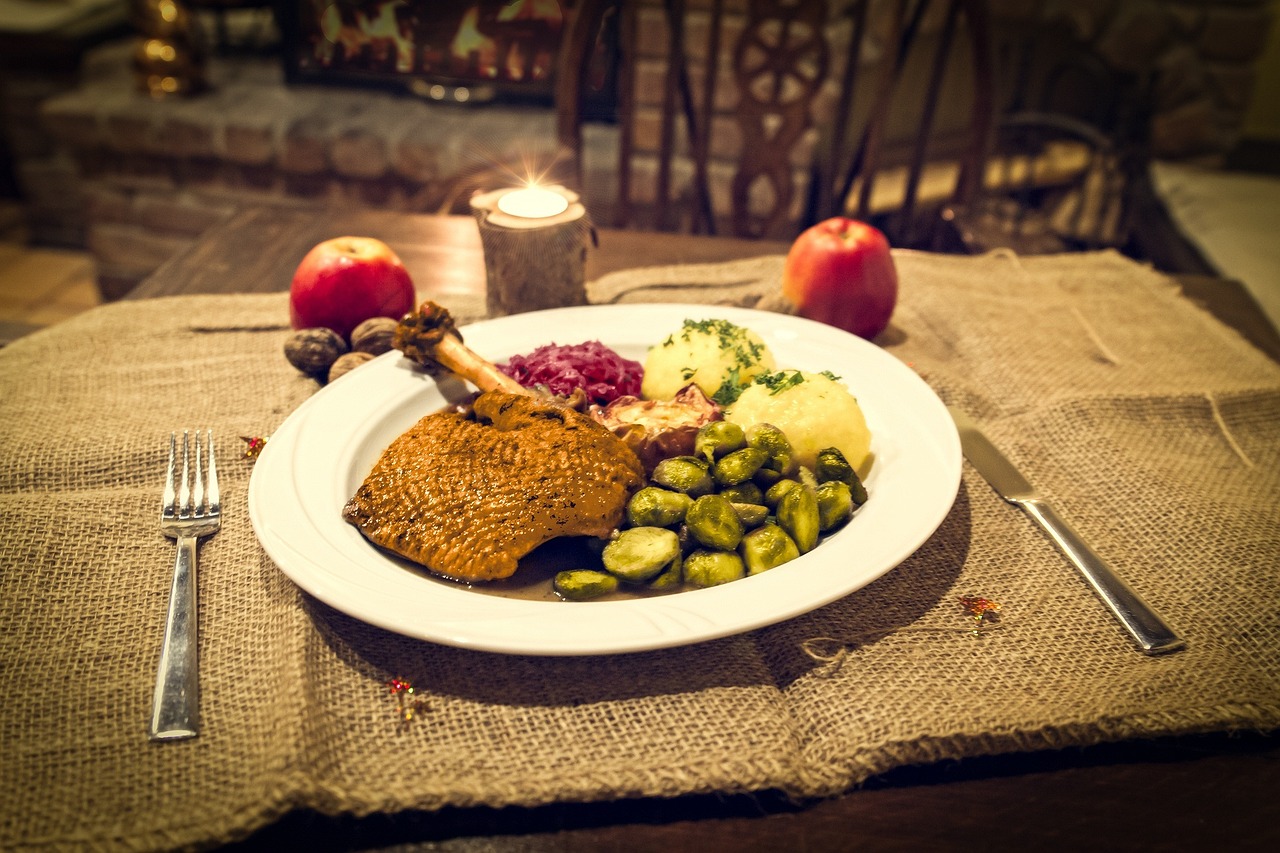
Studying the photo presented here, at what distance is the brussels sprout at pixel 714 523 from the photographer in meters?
1.22

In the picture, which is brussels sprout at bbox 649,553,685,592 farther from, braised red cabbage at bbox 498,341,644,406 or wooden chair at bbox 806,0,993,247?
wooden chair at bbox 806,0,993,247

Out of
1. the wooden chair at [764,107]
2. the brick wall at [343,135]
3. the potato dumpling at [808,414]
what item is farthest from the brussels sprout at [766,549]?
the brick wall at [343,135]

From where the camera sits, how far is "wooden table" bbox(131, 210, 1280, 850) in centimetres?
93

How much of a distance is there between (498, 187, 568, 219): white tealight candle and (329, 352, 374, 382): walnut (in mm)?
412

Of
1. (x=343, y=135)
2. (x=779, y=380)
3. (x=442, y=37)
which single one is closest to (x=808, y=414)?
(x=779, y=380)

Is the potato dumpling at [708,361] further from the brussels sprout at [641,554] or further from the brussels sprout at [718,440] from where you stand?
the brussels sprout at [641,554]

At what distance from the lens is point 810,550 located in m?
1.27

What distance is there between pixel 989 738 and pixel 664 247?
1.65 metres

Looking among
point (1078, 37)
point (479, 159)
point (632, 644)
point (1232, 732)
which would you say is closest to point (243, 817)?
point (632, 644)

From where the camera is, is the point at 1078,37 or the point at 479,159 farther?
the point at 1078,37

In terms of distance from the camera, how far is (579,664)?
3.60 ft

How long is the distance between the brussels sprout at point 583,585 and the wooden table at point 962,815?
28 centimetres

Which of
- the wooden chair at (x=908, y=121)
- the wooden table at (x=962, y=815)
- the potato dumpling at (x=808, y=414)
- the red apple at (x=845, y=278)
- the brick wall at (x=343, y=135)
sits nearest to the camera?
the wooden table at (x=962, y=815)

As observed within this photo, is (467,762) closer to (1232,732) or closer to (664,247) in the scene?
(1232,732)
